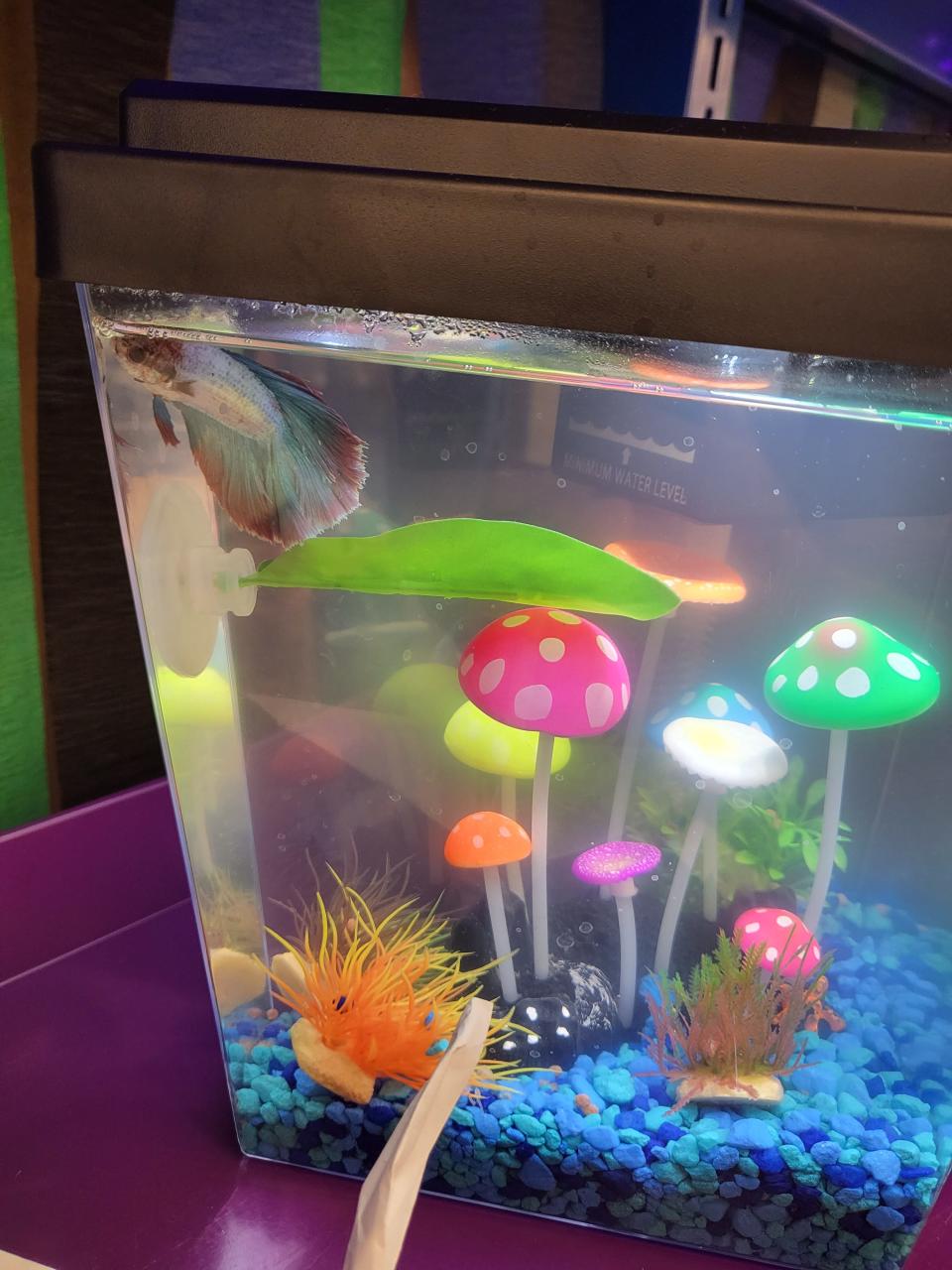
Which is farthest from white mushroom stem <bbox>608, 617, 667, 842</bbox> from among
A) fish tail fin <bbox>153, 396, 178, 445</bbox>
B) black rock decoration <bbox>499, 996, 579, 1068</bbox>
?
fish tail fin <bbox>153, 396, 178, 445</bbox>

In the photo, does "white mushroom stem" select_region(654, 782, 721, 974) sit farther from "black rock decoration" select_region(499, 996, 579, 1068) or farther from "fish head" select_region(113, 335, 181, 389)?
"fish head" select_region(113, 335, 181, 389)

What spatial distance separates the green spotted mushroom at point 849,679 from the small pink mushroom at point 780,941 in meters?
0.11

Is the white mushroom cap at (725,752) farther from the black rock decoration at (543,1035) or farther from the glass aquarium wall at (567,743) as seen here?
the black rock decoration at (543,1035)

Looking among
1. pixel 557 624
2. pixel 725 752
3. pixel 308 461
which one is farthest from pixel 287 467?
pixel 725 752

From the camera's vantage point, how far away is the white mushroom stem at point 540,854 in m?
0.48

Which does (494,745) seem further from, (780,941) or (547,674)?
(780,941)

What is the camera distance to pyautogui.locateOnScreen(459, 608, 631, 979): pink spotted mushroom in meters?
0.44

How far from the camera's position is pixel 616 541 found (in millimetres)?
417

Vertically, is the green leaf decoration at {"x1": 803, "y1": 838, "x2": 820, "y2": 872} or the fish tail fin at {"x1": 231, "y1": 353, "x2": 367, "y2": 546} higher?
the fish tail fin at {"x1": 231, "y1": 353, "x2": 367, "y2": 546}

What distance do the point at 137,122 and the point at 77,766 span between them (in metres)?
0.53

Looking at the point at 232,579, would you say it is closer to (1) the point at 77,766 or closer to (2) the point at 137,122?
(2) the point at 137,122

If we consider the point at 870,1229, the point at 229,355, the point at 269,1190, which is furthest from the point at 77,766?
the point at 870,1229

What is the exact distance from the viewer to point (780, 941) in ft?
1.61

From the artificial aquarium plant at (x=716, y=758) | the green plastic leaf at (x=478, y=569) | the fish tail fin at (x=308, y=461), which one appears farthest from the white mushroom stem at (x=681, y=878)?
the fish tail fin at (x=308, y=461)
